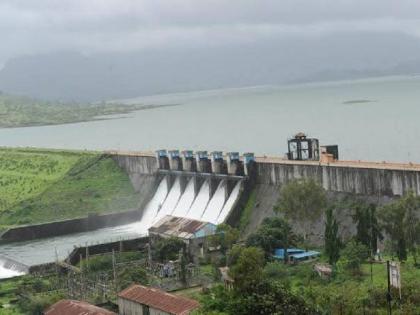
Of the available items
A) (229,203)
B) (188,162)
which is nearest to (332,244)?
(229,203)

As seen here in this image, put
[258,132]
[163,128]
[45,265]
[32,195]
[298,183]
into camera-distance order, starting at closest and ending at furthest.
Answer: [298,183], [45,265], [32,195], [258,132], [163,128]

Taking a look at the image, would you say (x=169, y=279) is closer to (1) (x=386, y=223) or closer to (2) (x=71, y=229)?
(1) (x=386, y=223)

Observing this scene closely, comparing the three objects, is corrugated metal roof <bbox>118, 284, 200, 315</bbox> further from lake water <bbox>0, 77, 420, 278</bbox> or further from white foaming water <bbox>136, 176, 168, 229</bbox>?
white foaming water <bbox>136, 176, 168, 229</bbox>

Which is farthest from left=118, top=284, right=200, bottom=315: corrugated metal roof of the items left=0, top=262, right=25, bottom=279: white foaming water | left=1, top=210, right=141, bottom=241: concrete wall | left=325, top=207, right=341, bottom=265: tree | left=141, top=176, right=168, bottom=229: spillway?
left=1, top=210, right=141, bottom=241: concrete wall

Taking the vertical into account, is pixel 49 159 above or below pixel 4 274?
above

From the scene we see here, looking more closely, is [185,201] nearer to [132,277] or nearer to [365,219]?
[132,277]

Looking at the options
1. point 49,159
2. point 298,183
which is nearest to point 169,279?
point 298,183
